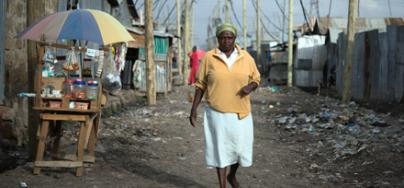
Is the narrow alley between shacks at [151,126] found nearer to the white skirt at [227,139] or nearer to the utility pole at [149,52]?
the white skirt at [227,139]

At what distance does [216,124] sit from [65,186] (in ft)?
5.98

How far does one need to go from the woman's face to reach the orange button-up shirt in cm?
7

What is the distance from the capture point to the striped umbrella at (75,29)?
19.9ft

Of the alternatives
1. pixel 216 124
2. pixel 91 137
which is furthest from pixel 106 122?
pixel 216 124

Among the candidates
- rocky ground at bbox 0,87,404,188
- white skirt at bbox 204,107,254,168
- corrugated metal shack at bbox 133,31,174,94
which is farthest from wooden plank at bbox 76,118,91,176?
corrugated metal shack at bbox 133,31,174,94

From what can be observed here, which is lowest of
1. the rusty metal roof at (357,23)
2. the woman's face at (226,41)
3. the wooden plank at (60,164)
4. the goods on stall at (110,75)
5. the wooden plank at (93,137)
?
→ the wooden plank at (60,164)

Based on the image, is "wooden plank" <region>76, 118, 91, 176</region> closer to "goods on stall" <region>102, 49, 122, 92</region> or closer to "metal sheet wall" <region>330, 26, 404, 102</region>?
"goods on stall" <region>102, 49, 122, 92</region>

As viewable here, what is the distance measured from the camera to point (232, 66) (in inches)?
211

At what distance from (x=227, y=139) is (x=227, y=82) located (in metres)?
0.54

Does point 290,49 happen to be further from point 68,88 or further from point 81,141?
point 68,88

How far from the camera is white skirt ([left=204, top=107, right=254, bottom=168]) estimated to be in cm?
535

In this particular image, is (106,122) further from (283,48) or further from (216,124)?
(283,48)

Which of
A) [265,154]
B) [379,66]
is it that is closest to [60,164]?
[265,154]

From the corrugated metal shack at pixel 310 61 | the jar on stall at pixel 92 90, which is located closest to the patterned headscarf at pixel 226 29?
the jar on stall at pixel 92 90
